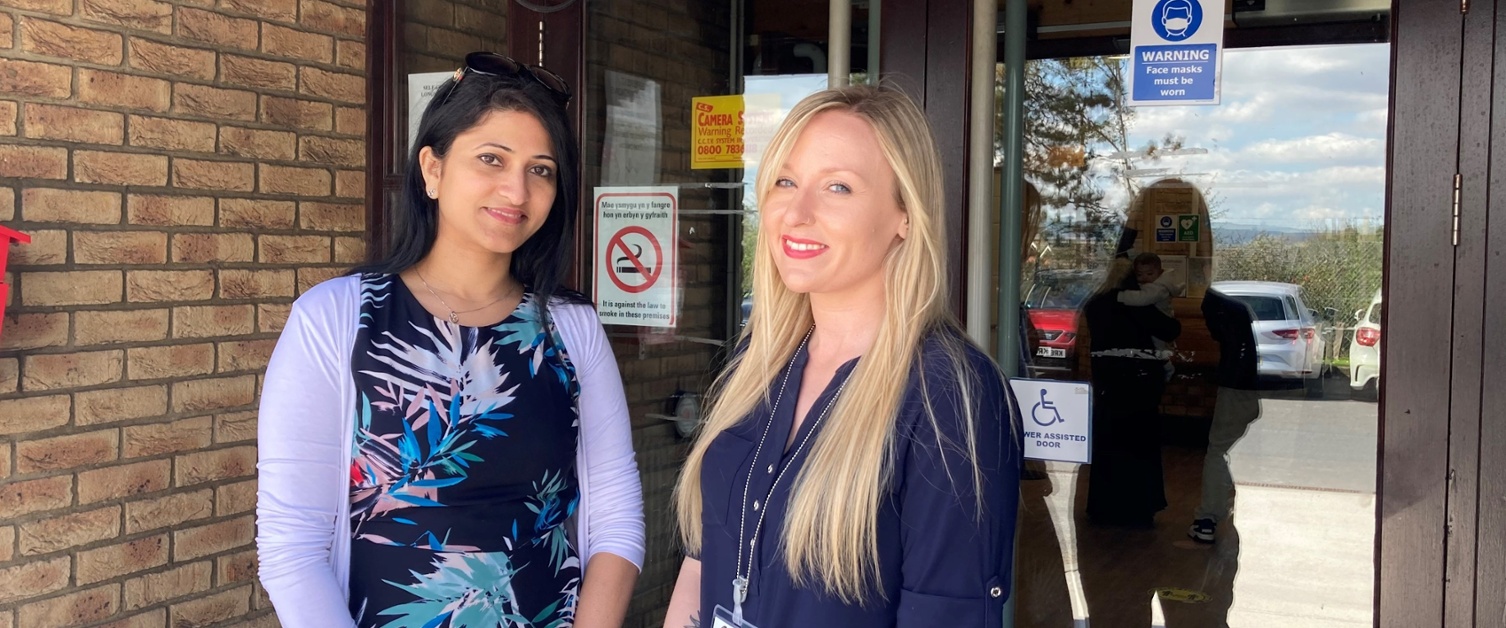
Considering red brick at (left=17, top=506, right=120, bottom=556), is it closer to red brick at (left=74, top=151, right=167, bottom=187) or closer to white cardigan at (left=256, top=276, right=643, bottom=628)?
red brick at (left=74, top=151, right=167, bottom=187)

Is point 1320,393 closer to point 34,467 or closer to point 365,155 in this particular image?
point 365,155

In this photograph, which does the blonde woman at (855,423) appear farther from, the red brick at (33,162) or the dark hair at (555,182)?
the red brick at (33,162)

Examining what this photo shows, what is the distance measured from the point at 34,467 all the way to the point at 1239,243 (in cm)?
307

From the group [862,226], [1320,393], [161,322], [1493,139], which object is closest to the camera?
[862,226]

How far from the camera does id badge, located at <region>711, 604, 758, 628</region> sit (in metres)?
1.65

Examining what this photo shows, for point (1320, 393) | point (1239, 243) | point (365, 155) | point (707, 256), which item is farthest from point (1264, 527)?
point (365, 155)

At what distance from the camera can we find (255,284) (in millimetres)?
3723

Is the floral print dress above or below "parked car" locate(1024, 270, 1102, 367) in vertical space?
below

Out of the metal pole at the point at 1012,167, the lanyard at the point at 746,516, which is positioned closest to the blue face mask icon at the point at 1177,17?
the metal pole at the point at 1012,167

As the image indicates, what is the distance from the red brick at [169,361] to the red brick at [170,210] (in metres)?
0.35

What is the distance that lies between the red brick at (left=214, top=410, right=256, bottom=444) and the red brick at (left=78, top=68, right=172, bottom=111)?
2.99ft

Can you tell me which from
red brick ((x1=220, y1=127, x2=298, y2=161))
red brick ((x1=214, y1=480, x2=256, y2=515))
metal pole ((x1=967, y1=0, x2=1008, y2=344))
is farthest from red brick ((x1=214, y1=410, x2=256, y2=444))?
metal pole ((x1=967, y1=0, x2=1008, y2=344))

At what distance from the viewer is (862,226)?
5.54ft

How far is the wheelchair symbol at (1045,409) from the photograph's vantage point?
317 centimetres
